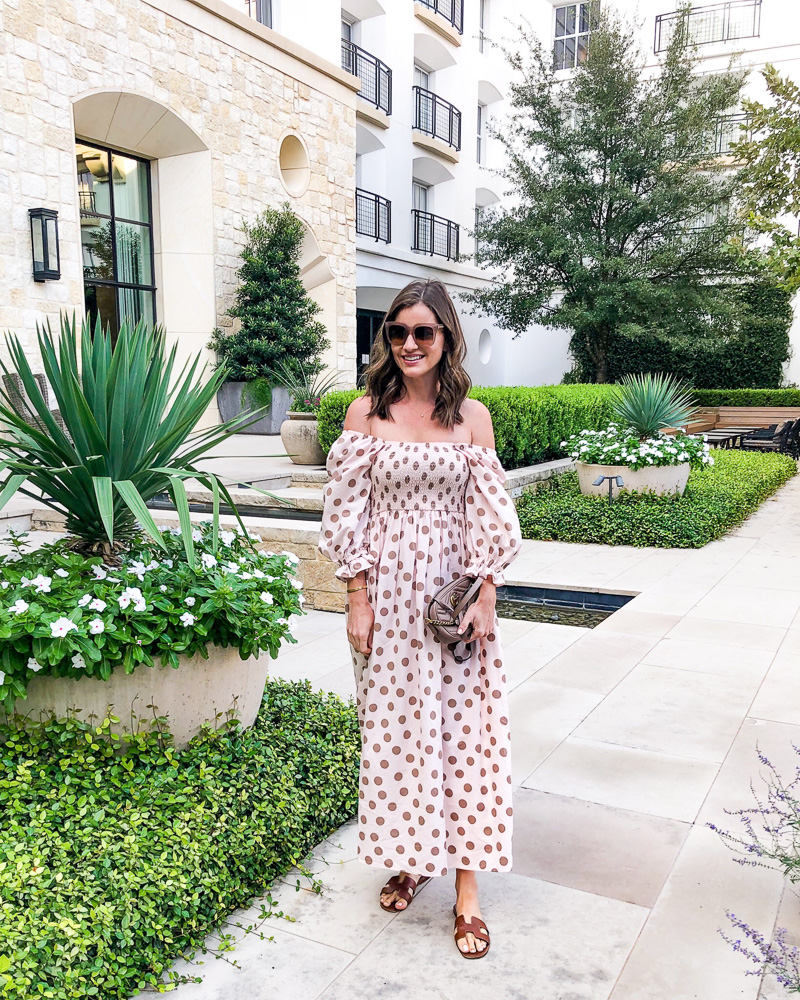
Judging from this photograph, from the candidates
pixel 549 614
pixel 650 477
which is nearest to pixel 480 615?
pixel 549 614

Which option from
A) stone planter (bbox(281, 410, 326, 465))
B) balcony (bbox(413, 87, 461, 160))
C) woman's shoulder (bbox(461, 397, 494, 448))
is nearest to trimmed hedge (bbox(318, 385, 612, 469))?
stone planter (bbox(281, 410, 326, 465))

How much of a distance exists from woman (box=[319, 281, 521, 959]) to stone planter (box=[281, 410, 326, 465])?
5.93 m

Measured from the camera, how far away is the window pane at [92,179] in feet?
37.3

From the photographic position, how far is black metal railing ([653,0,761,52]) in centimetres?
2261

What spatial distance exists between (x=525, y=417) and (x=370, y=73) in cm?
1197

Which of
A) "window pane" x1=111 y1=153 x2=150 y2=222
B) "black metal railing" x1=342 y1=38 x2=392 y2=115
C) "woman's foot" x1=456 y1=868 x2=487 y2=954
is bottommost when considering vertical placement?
"woman's foot" x1=456 y1=868 x2=487 y2=954

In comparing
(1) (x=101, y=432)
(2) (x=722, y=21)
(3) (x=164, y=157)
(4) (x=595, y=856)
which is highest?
(2) (x=722, y=21)

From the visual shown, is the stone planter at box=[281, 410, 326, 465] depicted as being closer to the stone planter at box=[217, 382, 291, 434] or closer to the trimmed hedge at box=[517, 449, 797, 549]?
the trimmed hedge at box=[517, 449, 797, 549]

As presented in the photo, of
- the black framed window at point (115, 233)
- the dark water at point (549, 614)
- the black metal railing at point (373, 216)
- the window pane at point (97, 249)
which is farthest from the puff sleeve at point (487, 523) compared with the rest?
the black metal railing at point (373, 216)

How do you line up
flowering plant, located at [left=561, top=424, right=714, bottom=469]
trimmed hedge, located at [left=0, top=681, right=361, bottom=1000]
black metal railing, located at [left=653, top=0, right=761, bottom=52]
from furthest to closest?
1. black metal railing, located at [left=653, top=0, right=761, bottom=52]
2. flowering plant, located at [left=561, top=424, right=714, bottom=469]
3. trimmed hedge, located at [left=0, top=681, right=361, bottom=1000]

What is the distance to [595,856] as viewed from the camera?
2.87 metres

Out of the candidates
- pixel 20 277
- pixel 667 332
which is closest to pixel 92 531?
pixel 20 277

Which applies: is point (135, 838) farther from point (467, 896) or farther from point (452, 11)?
point (452, 11)

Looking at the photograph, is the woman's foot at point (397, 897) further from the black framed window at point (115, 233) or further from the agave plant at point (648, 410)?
the black framed window at point (115, 233)
